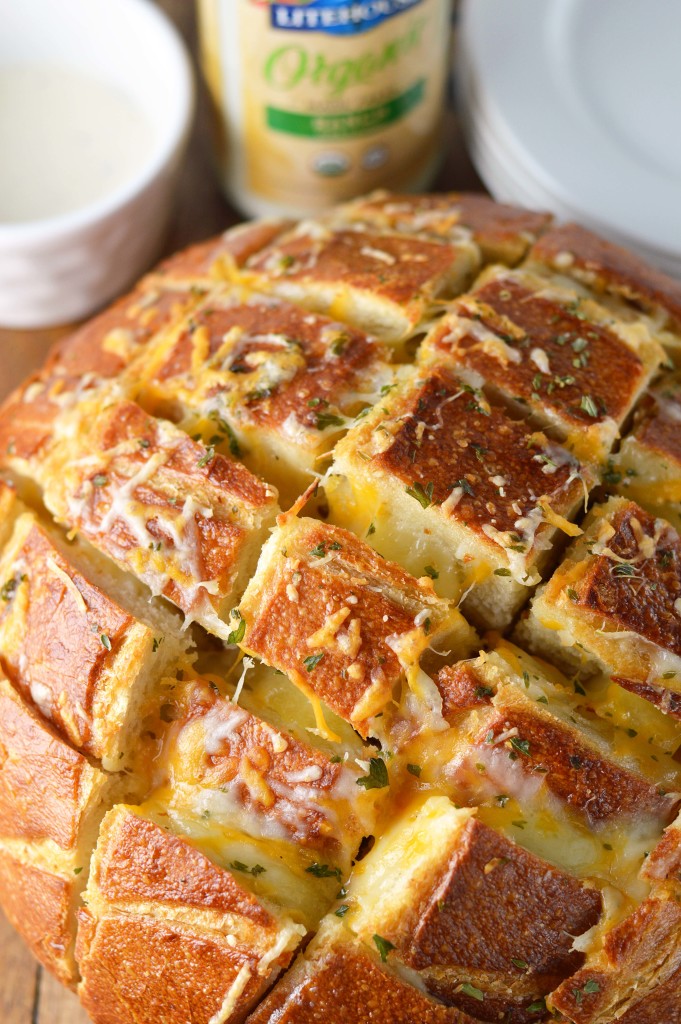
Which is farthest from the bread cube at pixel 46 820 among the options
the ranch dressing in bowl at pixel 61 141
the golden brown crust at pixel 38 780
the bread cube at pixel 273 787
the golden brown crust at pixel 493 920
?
the ranch dressing in bowl at pixel 61 141

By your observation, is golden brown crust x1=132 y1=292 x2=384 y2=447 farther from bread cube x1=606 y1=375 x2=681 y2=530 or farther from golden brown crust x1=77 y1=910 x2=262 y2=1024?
golden brown crust x1=77 y1=910 x2=262 y2=1024

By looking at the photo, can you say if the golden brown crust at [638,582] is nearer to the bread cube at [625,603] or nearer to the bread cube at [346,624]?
the bread cube at [625,603]

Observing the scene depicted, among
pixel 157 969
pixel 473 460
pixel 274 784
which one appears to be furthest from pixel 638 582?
pixel 157 969

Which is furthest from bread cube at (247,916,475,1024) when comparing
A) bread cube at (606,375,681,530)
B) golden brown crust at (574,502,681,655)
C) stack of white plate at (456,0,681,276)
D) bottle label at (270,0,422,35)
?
bottle label at (270,0,422,35)

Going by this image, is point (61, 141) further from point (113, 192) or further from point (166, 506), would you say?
point (166, 506)

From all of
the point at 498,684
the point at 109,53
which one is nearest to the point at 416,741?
the point at 498,684

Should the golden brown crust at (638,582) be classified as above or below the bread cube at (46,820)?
above
